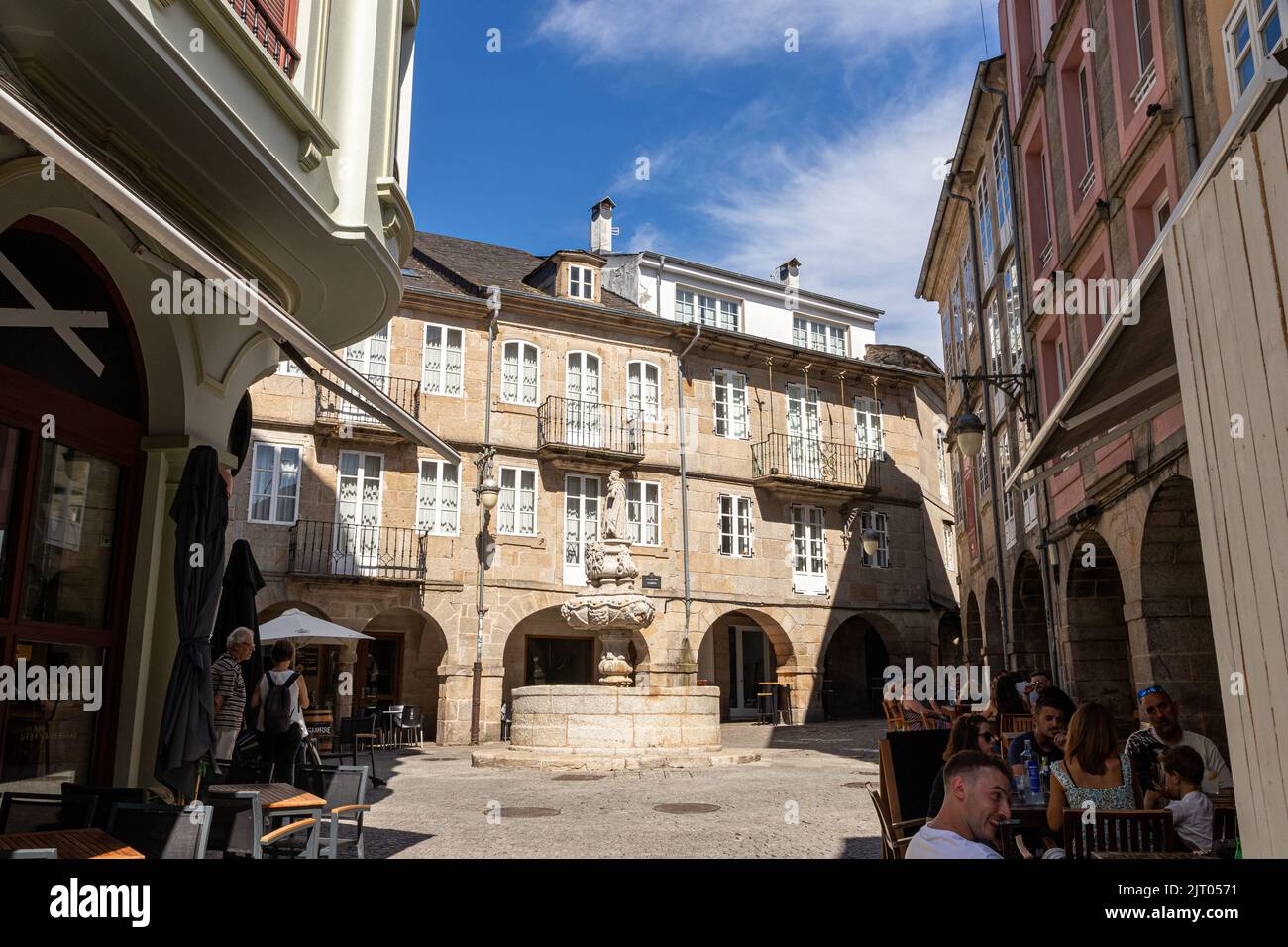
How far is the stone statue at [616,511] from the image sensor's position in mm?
15078

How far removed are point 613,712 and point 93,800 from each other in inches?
387

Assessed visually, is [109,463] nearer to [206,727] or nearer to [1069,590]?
[206,727]

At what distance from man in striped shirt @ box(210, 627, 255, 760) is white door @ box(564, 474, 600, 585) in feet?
51.3

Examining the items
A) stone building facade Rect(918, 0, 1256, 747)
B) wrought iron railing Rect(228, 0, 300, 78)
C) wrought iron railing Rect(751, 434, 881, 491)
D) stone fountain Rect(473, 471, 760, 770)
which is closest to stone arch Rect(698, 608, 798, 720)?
wrought iron railing Rect(751, 434, 881, 491)

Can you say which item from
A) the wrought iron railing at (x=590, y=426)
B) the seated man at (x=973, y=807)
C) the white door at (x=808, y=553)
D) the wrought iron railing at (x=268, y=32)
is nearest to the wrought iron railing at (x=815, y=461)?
the white door at (x=808, y=553)

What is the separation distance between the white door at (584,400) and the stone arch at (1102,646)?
12.1 metres

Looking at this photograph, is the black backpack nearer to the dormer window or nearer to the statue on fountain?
the statue on fountain

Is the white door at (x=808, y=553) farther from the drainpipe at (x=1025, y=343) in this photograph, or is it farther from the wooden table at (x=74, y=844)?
the wooden table at (x=74, y=844)

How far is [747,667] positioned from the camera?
28.9 meters

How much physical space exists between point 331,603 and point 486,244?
12.9 meters

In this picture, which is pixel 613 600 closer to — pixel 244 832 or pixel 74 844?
pixel 244 832

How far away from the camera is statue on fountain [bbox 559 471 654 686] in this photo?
48.5 feet

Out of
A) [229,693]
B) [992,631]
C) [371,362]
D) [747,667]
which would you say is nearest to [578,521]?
[371,362]
